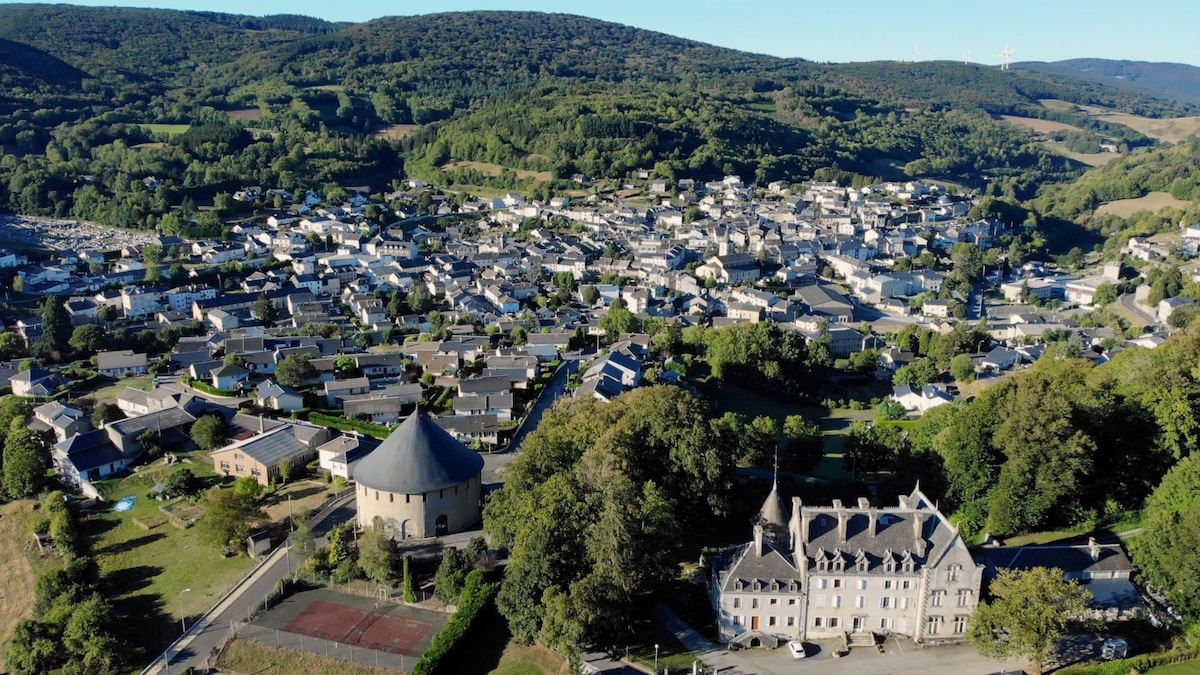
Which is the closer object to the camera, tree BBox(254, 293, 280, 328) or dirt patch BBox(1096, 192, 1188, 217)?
tree BBox(254, 293, 280, 328)

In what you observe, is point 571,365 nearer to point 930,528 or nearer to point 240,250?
point 930,528

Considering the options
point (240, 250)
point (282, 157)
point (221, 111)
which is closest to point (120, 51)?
point (221, 111)

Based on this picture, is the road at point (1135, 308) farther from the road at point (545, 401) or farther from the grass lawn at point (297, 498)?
the grass lawn at point (297, 498)

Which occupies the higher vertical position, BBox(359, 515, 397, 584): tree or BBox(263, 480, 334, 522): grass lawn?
BBox(359, 515, 397, 584): tree

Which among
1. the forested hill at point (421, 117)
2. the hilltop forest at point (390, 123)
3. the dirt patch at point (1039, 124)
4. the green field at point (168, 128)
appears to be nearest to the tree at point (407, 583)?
the hilltop forest at point (390, 123)

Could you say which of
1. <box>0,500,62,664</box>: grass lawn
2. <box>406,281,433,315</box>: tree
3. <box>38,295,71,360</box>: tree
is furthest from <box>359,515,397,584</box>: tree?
<box>406,281,433,315</box>: tree

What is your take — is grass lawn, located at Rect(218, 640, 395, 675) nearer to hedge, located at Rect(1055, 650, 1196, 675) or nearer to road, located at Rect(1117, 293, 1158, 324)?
hedge, located at Rect(1055, 650, 1196, 675)
